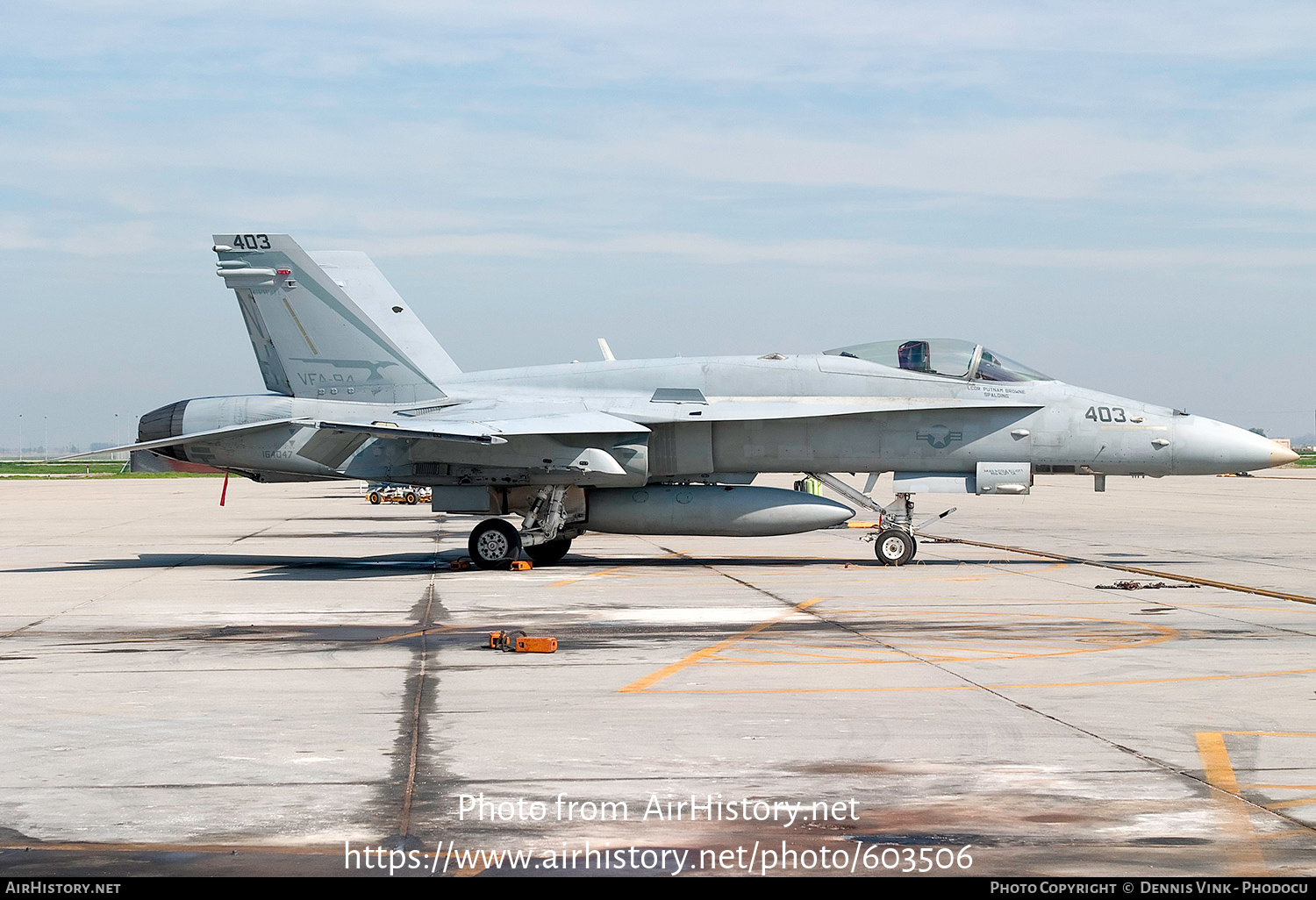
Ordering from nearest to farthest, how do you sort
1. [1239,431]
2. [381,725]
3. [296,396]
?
[381,725]
[1239,431]
[296,396]

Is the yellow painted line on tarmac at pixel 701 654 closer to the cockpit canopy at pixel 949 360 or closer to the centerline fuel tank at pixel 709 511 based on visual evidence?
the centerline fuel tank at pixel 709 511

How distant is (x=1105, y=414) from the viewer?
18.2 m

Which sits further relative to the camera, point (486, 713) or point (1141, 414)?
point (1141, 414)

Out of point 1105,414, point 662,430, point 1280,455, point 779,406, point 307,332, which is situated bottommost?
point 1280,455

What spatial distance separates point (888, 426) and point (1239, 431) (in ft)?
16.5

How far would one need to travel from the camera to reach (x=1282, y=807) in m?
5.68

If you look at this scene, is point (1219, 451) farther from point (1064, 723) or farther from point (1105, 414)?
point (1064, 723)

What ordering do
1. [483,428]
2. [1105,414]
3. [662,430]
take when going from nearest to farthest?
[483,428], [1105,414], [662,430]

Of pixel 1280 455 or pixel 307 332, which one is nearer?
pixel 1280 455

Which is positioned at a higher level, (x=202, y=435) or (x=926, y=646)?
(x=202, y=435)

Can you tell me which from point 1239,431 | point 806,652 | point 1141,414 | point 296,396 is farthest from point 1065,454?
point 296,396

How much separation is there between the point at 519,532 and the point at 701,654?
877cm

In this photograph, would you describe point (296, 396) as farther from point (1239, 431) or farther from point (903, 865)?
point (903, 865)

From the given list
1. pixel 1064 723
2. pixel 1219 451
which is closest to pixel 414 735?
pixel 1064 723
